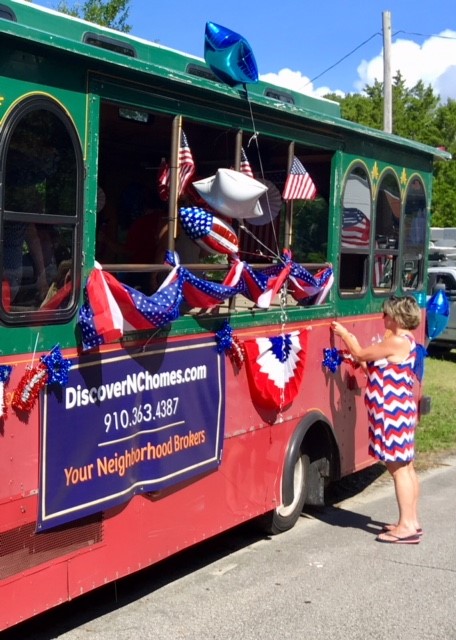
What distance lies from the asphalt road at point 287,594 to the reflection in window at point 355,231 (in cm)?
192

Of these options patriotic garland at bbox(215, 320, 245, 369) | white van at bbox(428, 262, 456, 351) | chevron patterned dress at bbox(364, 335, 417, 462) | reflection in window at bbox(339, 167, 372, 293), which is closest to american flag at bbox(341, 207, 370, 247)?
reflection in window at bbox(339, 167, 372, 293)

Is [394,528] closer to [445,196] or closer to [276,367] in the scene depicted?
[276,367]

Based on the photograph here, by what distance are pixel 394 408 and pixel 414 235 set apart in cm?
220

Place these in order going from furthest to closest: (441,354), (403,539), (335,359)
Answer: (441,354) → (335,359) → (403,539)

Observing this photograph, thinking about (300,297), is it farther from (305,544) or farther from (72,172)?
(72,172)

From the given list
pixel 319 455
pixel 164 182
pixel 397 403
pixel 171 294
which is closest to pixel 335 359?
pixel 397 403

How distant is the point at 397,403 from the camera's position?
5.92 metres

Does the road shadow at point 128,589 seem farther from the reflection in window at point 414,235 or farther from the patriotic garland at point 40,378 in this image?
the reflection in window at point 414,235

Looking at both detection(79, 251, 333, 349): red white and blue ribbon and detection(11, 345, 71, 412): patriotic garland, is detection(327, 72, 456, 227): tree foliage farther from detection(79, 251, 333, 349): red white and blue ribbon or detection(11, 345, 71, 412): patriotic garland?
detection(11, 345, 71, 412): patriotic garland

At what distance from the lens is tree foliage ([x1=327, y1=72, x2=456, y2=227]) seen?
30.3 metres

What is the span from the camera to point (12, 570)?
11.9ft

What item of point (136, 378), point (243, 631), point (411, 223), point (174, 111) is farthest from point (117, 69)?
point (411, 223)

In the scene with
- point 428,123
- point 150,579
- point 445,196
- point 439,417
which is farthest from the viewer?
point 428,123

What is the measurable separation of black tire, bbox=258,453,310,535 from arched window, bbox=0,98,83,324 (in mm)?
2692
